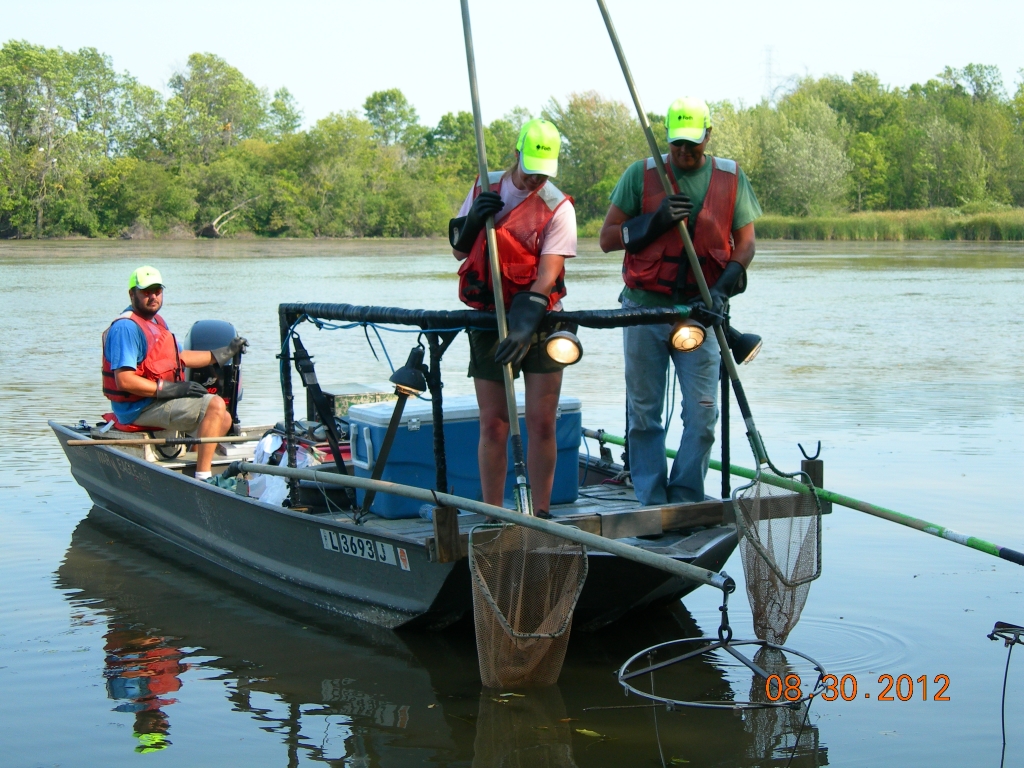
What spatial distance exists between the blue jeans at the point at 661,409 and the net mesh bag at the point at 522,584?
1.10m

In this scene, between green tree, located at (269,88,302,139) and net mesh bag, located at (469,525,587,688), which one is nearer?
net mesh bag, located at (469,525,587,688)

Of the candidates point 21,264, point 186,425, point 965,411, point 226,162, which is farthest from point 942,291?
point 226,162

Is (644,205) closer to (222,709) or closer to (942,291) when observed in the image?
(222,709)

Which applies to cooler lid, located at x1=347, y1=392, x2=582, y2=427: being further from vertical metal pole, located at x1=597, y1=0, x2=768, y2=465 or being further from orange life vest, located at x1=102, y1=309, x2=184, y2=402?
orange life vest, located at x1=102, y1=309, x2=184, y2=402

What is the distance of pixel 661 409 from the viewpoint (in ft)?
18.7

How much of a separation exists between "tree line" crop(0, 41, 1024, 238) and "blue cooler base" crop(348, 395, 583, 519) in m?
59.0

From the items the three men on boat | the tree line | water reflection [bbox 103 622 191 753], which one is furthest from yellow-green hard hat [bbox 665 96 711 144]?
the tree line

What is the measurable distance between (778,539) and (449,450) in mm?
1596

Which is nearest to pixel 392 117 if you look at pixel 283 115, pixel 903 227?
pixel 283 115

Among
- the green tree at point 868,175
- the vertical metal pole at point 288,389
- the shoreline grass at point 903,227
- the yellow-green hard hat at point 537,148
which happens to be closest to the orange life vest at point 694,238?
the yellow-green hard hat at point 537,148

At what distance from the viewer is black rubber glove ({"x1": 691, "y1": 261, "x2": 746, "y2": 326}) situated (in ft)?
17.1

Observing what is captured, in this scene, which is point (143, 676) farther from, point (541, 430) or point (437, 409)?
point (541, 430)

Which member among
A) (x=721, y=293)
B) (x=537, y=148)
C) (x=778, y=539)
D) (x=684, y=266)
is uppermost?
(x=537, y=148)

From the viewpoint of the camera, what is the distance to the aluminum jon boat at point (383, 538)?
5105 mm
